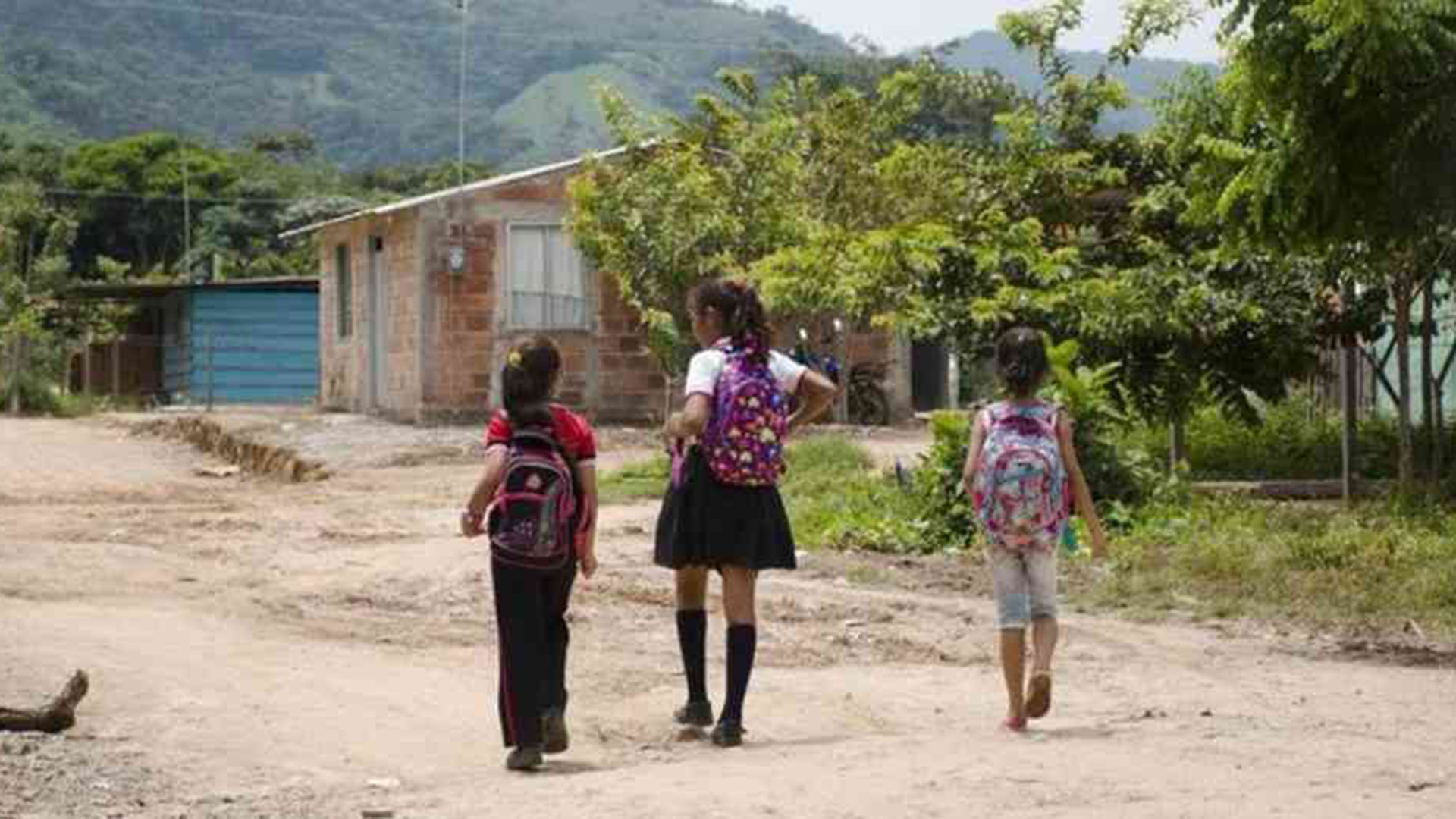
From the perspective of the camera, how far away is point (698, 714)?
29.3 ft

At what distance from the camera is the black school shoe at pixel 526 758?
8148mm

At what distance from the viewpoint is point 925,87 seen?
24.7 m

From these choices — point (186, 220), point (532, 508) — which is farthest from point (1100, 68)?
point (186, 220)

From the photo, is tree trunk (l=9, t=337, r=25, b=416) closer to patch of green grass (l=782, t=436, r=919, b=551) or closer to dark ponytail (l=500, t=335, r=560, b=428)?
patch of green grass (l=782, t=436, r=919, b=551)

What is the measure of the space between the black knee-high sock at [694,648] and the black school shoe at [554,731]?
Result: 25.5 inches

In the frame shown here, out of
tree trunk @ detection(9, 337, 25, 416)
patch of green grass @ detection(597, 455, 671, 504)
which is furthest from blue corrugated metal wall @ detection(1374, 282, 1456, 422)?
tree trunk @ detection(9, 337, 25, 416)

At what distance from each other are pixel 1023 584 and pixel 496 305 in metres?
23.2

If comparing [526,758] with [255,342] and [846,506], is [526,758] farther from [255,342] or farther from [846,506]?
[255,342]

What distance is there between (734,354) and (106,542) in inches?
342

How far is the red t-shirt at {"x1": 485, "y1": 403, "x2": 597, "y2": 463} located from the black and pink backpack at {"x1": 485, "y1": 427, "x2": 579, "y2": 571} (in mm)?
60

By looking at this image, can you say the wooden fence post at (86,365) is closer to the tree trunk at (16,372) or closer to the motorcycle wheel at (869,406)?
the tree trunk at (16,372)

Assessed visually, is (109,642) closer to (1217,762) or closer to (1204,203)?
(1217,762)

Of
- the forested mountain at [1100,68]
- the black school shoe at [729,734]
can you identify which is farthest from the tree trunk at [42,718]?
the forested mountain at [1100,68]

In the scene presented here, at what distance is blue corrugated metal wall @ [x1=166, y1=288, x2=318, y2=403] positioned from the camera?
4522 centimetres
